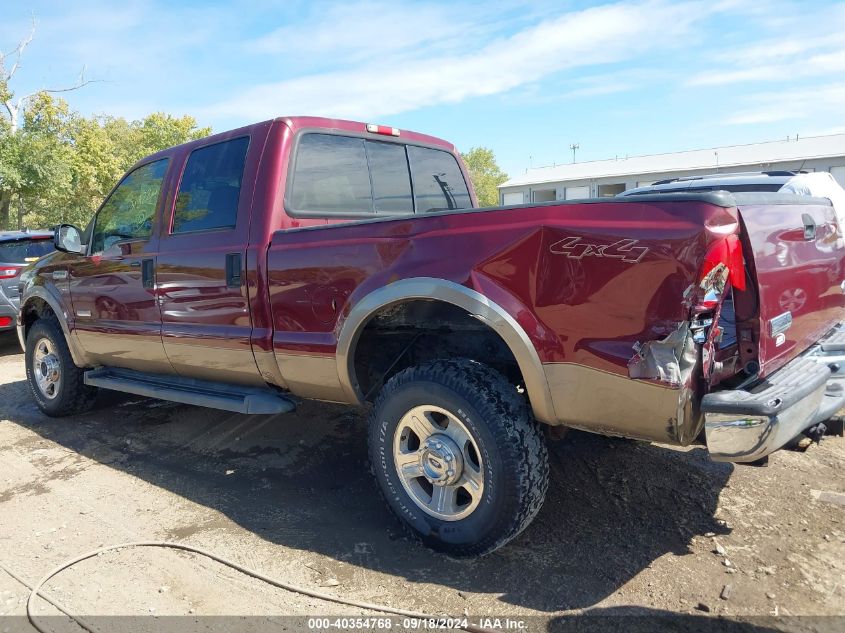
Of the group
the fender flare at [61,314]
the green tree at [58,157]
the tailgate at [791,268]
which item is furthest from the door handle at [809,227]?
the green tree at [58,157]

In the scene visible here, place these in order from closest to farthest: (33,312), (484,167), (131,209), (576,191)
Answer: (131,209) < (33,312) < (576,191) < (484,167)

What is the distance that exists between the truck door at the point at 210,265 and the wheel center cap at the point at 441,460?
136cm

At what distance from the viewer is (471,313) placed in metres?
2.74

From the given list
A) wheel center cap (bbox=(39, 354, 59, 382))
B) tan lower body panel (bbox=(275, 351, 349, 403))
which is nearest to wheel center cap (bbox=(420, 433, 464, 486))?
tan lower body panel (bbox=(275, 351, 349, 403))

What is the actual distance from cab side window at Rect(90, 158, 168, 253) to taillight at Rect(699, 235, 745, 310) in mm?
3671

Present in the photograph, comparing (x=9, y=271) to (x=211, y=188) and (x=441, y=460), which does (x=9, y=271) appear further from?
(x=441, y=460)

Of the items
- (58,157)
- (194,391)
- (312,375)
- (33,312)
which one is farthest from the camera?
(58,157)

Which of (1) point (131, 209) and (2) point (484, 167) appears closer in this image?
(1) point (131, 209)

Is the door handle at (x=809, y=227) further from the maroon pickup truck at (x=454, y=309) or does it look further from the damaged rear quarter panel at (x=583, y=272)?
the damaged rear quarter panel at (x=583, y=272)

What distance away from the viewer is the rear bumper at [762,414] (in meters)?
2.27

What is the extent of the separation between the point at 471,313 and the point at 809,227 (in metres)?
1.64

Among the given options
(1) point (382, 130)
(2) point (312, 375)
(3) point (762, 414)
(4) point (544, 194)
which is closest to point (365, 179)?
(1) point (382, 130)

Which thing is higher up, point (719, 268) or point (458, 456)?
point (719, 268)

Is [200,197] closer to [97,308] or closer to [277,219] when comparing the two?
[277,219]
